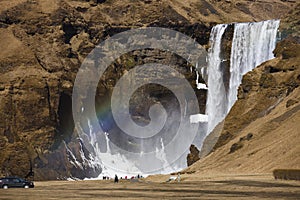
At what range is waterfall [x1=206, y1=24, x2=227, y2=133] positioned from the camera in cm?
11388

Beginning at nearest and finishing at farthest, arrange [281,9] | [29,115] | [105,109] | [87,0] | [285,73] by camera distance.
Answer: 1. [285,73]
2. [29,115]
3. [105,109]
4. [87,0]
5. [281,9]

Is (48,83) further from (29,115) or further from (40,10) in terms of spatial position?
(40,10)

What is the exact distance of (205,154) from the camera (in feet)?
279

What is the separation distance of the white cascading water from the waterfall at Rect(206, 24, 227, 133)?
6037 mm

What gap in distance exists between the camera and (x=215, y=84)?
117 meters

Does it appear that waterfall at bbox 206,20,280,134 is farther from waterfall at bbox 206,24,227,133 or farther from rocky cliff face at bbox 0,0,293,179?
rocky cliff face at bbox 0,0,293,179

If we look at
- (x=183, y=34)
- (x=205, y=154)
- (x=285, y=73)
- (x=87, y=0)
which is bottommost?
(x=205, y=154)

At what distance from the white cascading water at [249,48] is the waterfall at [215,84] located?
604 centimetres

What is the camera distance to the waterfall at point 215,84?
374 ft

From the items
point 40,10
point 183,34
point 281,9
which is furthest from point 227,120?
point 281,9

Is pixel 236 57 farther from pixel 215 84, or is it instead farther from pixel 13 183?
pixel 13 183

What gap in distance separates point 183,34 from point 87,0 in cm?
2072

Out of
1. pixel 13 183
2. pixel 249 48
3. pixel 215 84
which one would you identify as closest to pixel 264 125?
pixel 13 183

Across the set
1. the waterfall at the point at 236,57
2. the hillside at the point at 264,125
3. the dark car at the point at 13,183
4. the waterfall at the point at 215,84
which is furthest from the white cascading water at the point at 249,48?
the dark car at the point at 13,183
